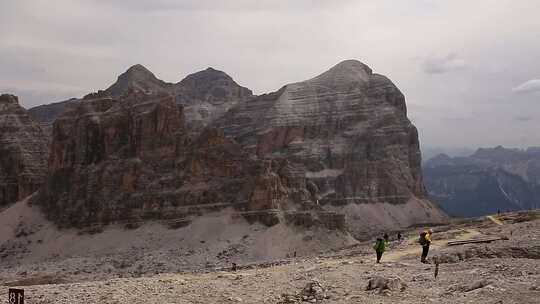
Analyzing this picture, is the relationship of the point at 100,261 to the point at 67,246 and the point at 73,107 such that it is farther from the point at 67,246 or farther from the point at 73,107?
the point at 73,107

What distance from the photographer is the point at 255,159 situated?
116 m

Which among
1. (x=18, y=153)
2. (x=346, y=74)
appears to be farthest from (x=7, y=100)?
(x=346, y=74)

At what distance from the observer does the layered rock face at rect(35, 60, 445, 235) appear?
370ft

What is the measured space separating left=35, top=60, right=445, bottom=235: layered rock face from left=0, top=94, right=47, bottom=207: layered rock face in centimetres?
1364

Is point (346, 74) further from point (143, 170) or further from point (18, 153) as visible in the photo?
point (18, 153)

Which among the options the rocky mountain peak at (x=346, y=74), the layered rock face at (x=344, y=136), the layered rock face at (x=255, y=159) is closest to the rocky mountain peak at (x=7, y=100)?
the layered rock face at (x=255, y=159)

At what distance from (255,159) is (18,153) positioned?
6058 centimetres

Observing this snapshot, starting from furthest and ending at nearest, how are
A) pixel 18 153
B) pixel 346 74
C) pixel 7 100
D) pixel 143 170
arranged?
pixel 346 74 → pixel 7 100 → pixel 18 153 → pixel 143 170

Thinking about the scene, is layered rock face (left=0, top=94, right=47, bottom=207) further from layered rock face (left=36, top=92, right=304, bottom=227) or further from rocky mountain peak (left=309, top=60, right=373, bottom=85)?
rocky mountain peak (left=309, top=60, right=373, bottom=85)

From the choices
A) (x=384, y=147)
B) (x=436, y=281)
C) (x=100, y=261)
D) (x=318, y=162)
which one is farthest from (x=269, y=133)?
(x=436, y=281)

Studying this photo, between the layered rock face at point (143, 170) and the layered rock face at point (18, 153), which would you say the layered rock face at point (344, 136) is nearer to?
the layered rock face at point (143, 170)

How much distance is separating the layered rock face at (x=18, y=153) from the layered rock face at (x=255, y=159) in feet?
44.7

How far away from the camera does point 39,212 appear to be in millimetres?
127125

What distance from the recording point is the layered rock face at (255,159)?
11269cm
